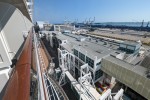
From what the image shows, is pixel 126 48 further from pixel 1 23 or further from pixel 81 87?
pixel 1 23

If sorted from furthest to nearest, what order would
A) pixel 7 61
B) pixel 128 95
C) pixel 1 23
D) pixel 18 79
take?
pixel 128 95 → pixel 1 23 → pixel 7 61 → pixel 18 79

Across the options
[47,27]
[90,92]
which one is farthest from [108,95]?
[47,27]

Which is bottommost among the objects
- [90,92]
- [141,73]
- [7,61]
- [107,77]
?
[107,77]

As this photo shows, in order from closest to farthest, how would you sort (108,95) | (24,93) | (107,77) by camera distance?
(24,93), (108,95), (107,77)

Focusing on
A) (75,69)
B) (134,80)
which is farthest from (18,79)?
(75,69)

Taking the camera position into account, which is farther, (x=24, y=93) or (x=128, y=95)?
(x=128, y=95)

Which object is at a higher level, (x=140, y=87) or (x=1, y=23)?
(x=1, y=23)

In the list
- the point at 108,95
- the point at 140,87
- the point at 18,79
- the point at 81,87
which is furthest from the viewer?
the point at 81,87

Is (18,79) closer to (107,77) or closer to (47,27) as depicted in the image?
(107,77)

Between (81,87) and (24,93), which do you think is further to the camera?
(81,87)

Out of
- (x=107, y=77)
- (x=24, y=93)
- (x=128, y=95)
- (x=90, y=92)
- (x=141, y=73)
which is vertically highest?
(x=24, y=93)
